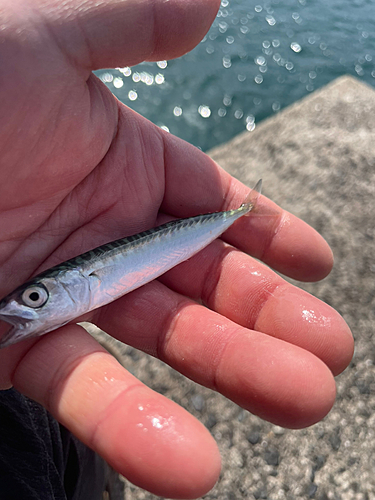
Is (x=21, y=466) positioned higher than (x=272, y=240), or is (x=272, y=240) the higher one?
(x=272, y=240)

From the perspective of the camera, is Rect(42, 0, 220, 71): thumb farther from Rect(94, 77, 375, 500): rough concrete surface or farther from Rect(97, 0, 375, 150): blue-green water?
Rect(97, 0, 375, 150): blue-green water

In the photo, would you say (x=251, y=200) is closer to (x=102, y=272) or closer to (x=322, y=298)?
(x=102, y=272)

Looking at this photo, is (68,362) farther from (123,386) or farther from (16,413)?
(16,413)

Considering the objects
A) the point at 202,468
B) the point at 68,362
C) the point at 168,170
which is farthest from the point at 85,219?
the point at 202,468

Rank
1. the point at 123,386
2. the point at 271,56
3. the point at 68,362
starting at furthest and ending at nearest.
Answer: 1. the point at 271,56
2. the point at 68,362
3. the point at 123,386

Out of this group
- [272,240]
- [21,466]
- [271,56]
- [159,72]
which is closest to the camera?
[21,466]

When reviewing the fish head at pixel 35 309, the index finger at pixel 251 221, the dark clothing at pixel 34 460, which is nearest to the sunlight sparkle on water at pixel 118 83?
the index finger at pixel 251 221

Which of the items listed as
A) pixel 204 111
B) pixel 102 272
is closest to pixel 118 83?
pixel 204 111

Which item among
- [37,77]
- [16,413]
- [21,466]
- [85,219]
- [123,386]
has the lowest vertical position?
[21,466]
